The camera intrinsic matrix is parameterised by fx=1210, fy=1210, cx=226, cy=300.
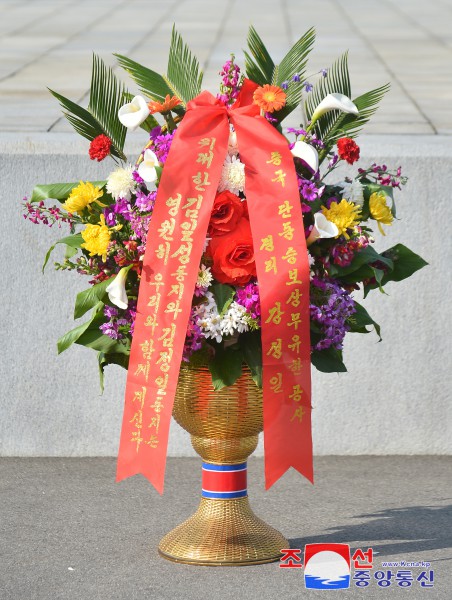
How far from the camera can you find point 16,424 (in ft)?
19.3

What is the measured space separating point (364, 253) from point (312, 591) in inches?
44.3

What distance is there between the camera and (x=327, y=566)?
4070 mm

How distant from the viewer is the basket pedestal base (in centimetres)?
412

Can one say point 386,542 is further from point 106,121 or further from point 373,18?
point 373,18

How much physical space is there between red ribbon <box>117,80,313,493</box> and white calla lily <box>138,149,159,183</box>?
0.05 metres

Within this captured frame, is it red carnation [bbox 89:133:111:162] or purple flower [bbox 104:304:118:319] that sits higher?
red carnation [bbox 89:133:111:162]

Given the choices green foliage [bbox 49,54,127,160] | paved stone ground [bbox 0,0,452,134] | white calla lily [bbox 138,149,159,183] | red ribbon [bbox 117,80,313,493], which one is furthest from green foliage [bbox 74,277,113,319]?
paved stone ground [bbox 0,0,452,134]

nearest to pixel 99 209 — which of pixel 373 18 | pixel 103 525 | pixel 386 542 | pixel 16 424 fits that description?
pixel 103 525

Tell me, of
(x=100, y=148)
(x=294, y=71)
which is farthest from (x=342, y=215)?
(x=100, y=148)

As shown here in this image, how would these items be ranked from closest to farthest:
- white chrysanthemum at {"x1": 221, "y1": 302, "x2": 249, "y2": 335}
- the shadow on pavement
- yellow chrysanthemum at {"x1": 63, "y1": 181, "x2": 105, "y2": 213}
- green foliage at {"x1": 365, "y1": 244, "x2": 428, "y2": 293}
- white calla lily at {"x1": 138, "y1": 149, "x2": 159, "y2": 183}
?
white chrysanthemum at {"x1": 221, "y1": 302, "x2": 249, "y2": 335}
white calla lily at {"x1": 138, "y1": 149, "x2": 159, "y2": 183}
yellow chrysanthemum at {"x1": 63, "y1": 181, "x2": 105, "y2": 213}
green foliage at {"x1": 365, "y1": 244, "x2": 428, "y2": 293}
the shadow on pavement

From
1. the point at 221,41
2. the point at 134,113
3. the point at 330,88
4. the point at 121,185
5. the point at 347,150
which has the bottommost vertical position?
the point at 121,185

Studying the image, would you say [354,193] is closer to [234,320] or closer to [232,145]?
[232,145]

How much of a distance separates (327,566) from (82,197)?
1.49 m

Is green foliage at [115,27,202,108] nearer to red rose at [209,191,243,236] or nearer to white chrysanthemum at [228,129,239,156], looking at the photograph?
white chrysanthemum at [228,129,239,156]
